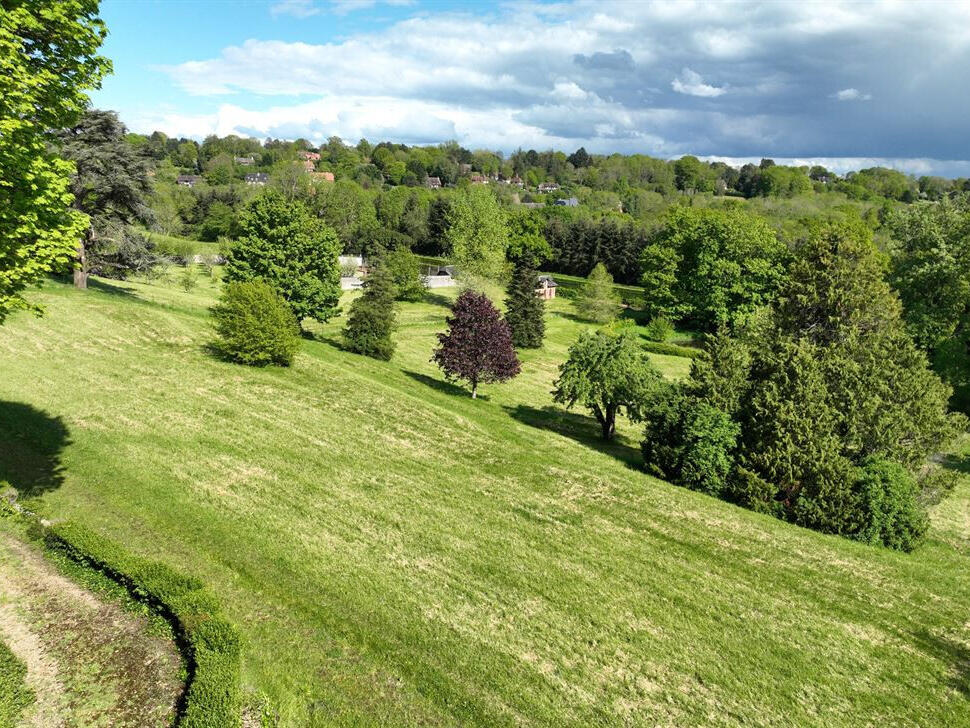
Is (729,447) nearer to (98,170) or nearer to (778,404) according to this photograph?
(778,404)

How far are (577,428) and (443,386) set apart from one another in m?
9.51

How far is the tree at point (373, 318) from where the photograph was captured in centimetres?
4369

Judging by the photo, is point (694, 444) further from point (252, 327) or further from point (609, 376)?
point (252, 327)

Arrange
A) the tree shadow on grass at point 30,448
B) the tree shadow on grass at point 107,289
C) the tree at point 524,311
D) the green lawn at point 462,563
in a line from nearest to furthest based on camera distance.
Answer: the green lawn at point 462,563 → the tree shadow on grass at point 30,448 → the tree shadow on grass at point 107,289 → the tree at point 524,311

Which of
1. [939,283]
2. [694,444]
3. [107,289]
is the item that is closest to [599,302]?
[939,283]

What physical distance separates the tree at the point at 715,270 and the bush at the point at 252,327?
5007 cm

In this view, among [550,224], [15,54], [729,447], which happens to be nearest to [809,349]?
[729,447]

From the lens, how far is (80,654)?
34.1ft

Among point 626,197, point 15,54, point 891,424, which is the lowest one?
point 891,424

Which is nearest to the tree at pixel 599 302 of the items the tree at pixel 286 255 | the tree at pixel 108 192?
the tree at pixel 286 255

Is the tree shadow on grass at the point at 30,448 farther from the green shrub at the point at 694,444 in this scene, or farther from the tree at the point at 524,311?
the tree at the point at 524,311

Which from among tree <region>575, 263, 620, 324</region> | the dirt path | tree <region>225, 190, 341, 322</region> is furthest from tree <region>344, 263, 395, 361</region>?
tree <region>575, 263, 620, 324</region>

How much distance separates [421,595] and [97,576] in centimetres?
711

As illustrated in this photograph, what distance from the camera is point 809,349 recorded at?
2788cm
